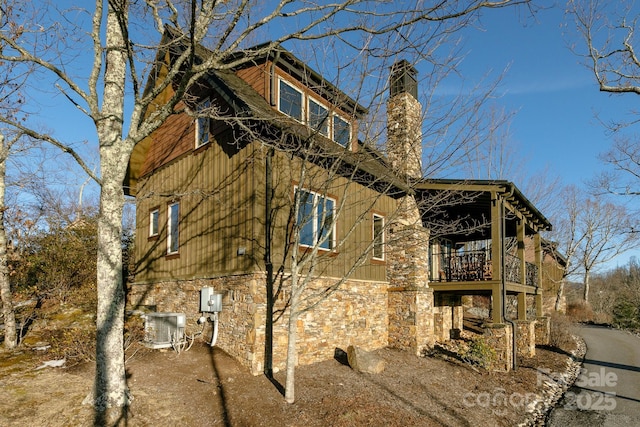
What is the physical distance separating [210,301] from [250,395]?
254 centimetres

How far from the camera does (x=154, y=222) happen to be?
42.3ft

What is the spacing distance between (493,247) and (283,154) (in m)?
6.78

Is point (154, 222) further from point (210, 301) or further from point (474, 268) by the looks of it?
point (474, 268)

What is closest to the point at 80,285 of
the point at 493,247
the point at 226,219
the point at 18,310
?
the point at 18,310

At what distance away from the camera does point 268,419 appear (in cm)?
676

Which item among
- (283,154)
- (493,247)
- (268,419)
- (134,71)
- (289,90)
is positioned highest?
(289,90)

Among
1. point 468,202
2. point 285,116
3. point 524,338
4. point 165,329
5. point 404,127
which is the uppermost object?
point 404,127

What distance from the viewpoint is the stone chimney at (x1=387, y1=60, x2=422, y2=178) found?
8.70 metres

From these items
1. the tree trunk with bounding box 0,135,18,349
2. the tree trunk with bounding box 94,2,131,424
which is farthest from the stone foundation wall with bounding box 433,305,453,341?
the tree trunk with bounding box 0,135,18,349

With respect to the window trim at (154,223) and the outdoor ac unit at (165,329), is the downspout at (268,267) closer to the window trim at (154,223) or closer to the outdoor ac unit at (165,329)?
the outdoor ac unit at (165,329)

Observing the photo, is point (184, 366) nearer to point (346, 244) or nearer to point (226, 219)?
point (226, 219)

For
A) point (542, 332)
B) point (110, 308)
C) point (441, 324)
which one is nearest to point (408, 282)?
point (441, 324)

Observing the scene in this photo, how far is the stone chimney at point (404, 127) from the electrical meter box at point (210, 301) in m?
4.69

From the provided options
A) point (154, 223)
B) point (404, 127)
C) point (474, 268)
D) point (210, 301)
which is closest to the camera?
point (210, 301)
